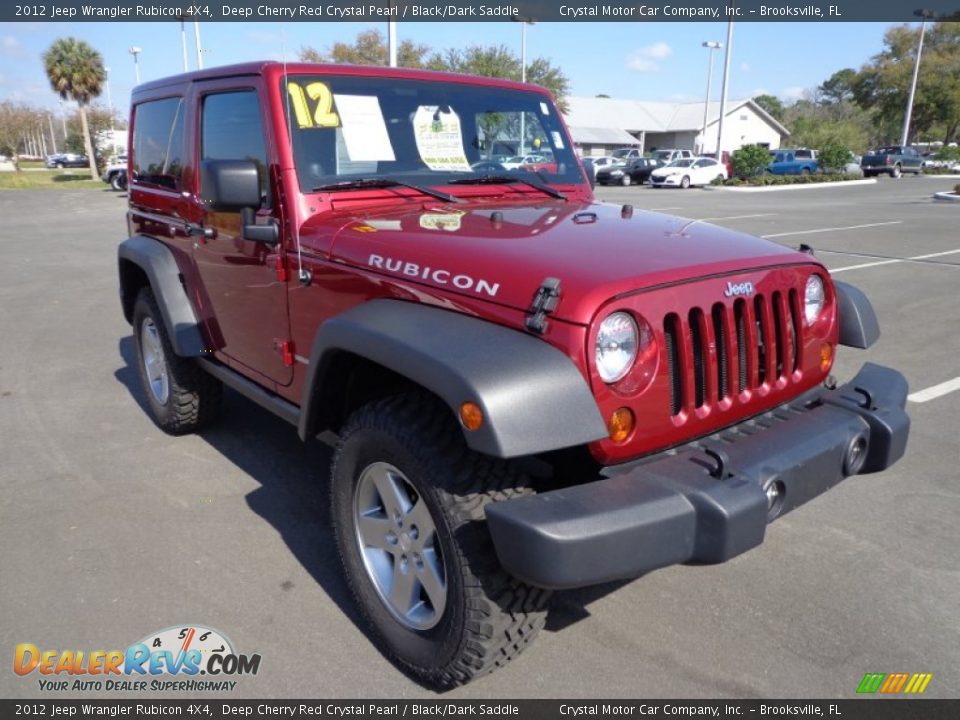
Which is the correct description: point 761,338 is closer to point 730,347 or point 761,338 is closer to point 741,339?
point 741,339

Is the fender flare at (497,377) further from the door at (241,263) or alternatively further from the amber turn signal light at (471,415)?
the door at (241,263)

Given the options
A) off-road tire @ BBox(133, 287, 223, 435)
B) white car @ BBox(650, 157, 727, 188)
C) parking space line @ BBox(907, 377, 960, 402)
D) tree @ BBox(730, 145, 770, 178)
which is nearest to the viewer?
off-road tire @ BBox(133, 287, 223, 435)

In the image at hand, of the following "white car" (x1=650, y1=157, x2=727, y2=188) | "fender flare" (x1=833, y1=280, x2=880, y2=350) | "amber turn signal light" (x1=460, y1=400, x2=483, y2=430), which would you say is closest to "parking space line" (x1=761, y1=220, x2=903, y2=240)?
"fender flare" (x1=833, y1=280, x2=880, y2=350)

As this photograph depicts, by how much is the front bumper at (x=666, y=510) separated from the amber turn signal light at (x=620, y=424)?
10cm

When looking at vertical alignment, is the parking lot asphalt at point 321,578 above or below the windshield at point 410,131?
below

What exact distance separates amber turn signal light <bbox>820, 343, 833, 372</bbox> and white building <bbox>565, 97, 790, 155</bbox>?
181ft

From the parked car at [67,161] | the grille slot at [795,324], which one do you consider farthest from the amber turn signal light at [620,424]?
the parked car at [67,161]

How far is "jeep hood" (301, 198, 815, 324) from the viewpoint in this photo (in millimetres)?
2273

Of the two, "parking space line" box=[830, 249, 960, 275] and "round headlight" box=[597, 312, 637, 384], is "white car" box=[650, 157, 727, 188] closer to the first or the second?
"parking space line" box=[830, 249, 960, 275]

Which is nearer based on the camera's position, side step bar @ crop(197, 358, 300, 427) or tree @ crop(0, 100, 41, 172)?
side step bar @ crop(197, 358, 300, 427)

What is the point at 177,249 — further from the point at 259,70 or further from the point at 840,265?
the point at 840,265

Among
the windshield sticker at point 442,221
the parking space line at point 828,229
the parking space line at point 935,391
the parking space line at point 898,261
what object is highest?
the windshield sticker at point 442,221

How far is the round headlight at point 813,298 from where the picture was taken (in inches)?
112

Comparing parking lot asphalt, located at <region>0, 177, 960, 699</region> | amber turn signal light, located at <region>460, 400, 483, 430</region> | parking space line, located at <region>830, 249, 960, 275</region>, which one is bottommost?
parking lot asphalt, located at <region>0, 177, 960, 699</region>
